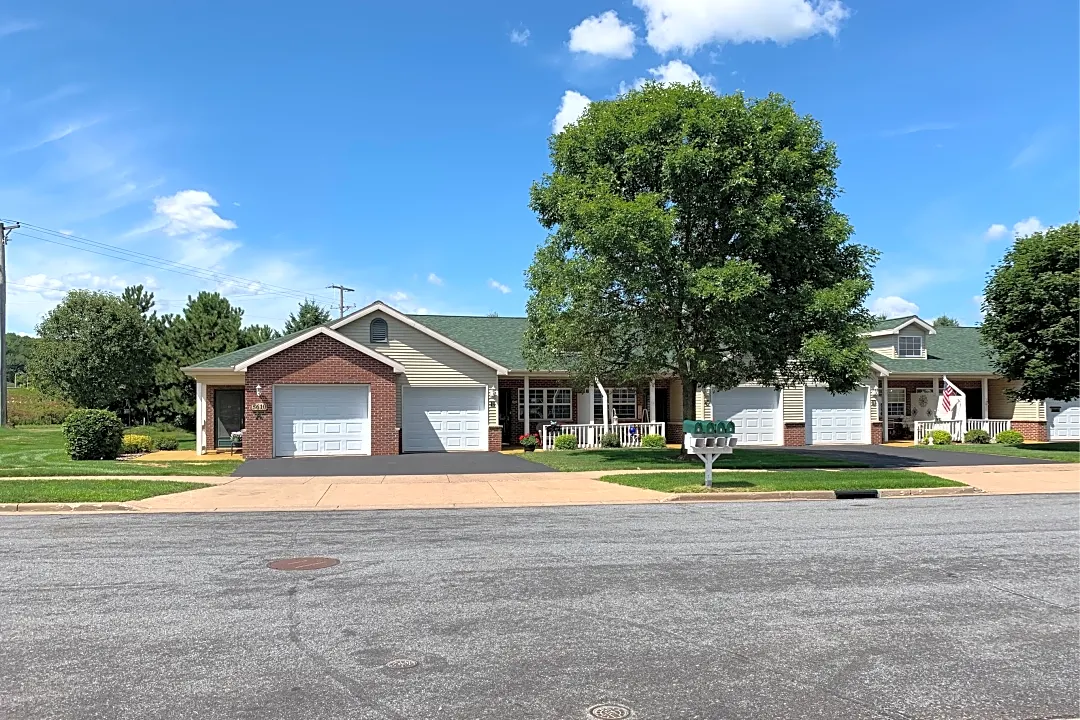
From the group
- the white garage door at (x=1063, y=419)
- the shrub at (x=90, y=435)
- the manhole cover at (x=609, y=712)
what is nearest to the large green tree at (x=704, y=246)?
the shrub at (x=90, y=435)

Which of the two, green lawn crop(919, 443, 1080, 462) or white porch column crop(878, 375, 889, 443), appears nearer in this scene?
green lawn crop(919, 443, 1080, 462)

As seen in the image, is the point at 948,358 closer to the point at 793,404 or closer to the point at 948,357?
the point at 948,357

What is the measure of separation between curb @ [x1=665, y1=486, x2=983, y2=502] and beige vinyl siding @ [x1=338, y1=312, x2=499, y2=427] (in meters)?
12.6

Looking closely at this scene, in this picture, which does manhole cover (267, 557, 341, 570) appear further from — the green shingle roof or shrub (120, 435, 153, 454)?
the green shingle roof

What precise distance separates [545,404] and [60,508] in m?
18.1

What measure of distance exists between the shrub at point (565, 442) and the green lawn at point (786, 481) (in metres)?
8.72

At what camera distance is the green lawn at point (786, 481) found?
623 inches

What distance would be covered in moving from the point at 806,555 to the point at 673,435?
2035cm

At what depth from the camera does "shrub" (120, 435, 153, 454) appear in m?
25.4

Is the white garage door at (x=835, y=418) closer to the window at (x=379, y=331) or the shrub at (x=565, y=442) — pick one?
the shrub at (x=565, y=442)

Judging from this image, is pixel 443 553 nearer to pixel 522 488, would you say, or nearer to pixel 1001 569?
pixel 1001 569

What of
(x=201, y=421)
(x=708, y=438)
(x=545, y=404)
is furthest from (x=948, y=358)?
(x=201, y=421)

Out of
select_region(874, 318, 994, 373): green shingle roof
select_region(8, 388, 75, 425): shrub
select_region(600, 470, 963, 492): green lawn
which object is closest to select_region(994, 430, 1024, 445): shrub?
select_region(874, 318, 994, 373): green shingle roof

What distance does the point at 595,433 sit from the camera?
2770 cm
